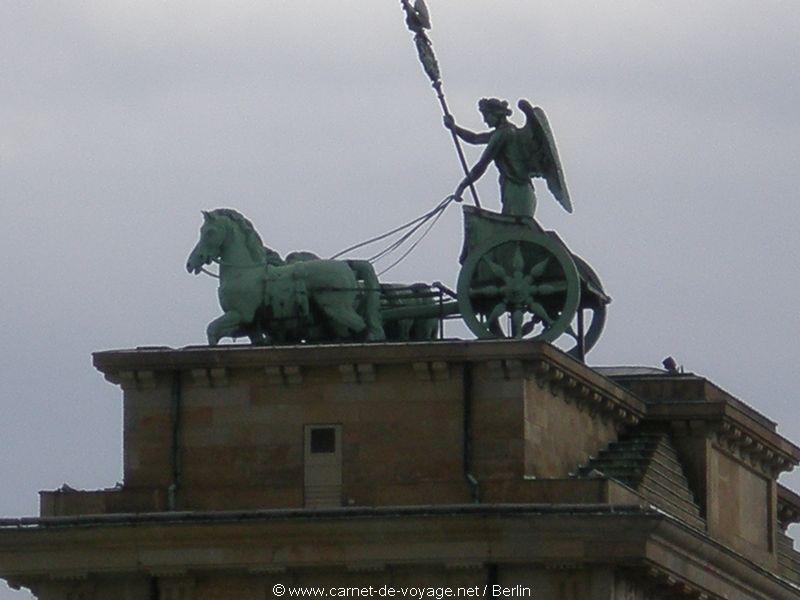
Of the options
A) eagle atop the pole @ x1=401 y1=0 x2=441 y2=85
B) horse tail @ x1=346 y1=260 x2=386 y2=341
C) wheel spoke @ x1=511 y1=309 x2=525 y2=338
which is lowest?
wheel spoke @ x1=511 y1=309 x2=525 y2=338

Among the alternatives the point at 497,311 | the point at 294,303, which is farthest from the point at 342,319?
the point at 497,311

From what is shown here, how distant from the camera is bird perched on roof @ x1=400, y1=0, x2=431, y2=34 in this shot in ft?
320

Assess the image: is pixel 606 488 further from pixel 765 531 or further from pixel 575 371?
pixel 765 531

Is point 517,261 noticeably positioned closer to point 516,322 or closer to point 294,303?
point 516,322

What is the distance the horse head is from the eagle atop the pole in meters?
4.96

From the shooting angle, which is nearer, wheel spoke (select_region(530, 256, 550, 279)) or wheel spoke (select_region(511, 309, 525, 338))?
wheel spoke (select_region(511, 309, 525, 338))

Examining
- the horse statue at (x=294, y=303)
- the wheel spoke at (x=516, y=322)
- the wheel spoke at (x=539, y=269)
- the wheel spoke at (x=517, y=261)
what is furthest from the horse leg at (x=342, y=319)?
the wheel spoke at (x=539, y=269)

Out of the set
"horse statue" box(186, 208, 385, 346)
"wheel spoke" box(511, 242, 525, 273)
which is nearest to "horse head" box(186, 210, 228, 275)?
"horse statue" box(186, 208, 385, 346)

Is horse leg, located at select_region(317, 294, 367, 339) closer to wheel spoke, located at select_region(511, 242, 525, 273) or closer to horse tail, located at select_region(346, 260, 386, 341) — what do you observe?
horse tail, located at select_region(346, 260, 386, 341)

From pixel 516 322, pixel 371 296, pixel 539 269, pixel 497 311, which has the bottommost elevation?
pixel 516 322

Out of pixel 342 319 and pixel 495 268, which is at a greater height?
pixel 495 268

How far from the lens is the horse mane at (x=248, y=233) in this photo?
95750 millimetres

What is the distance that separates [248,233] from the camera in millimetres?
96062

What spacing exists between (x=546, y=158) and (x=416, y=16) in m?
3.76
